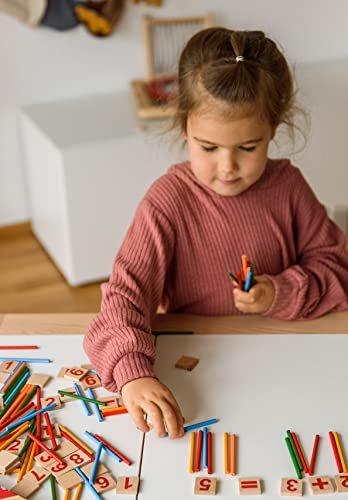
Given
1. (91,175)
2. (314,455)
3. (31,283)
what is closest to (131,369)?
(314,455)

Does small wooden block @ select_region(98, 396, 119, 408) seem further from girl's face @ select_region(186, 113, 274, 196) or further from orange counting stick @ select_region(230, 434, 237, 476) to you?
girl's face @ select_region(186, 113, 274, 196)

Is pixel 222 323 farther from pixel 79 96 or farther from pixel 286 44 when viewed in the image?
pixel 286 44

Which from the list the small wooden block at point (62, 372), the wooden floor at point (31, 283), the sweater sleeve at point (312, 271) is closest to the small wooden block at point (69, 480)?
the small wooden block at point (62, 372)

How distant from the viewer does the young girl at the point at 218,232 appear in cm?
112

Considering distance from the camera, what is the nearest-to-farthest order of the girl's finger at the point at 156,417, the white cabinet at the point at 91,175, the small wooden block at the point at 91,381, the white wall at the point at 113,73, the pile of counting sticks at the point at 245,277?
the girl's finger at the point at 156,417
the small wooden block at the point at 91,381
the pile of counting sticks at the point at 245,277
the white cabinet at the point at 91,175
the white wall at the point at 113,73

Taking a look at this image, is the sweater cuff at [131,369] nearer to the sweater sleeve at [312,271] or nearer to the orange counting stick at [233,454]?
the orange counting stick at [233,454]

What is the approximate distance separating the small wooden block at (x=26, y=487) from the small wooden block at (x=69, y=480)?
28mm

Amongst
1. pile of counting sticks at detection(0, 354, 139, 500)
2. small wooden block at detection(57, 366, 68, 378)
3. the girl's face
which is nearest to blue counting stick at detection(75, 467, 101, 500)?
pile of counting sticks at detection(0, 354, 139, 500)

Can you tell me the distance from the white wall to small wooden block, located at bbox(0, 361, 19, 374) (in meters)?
1.97

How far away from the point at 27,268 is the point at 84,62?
2.76 ft

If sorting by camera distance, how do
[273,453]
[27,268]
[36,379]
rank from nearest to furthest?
[273,453], [36,379], [27,268]

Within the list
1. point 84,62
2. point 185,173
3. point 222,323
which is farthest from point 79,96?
point 222,323

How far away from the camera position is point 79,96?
305cm

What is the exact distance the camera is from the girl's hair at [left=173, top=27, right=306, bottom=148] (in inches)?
46.8
